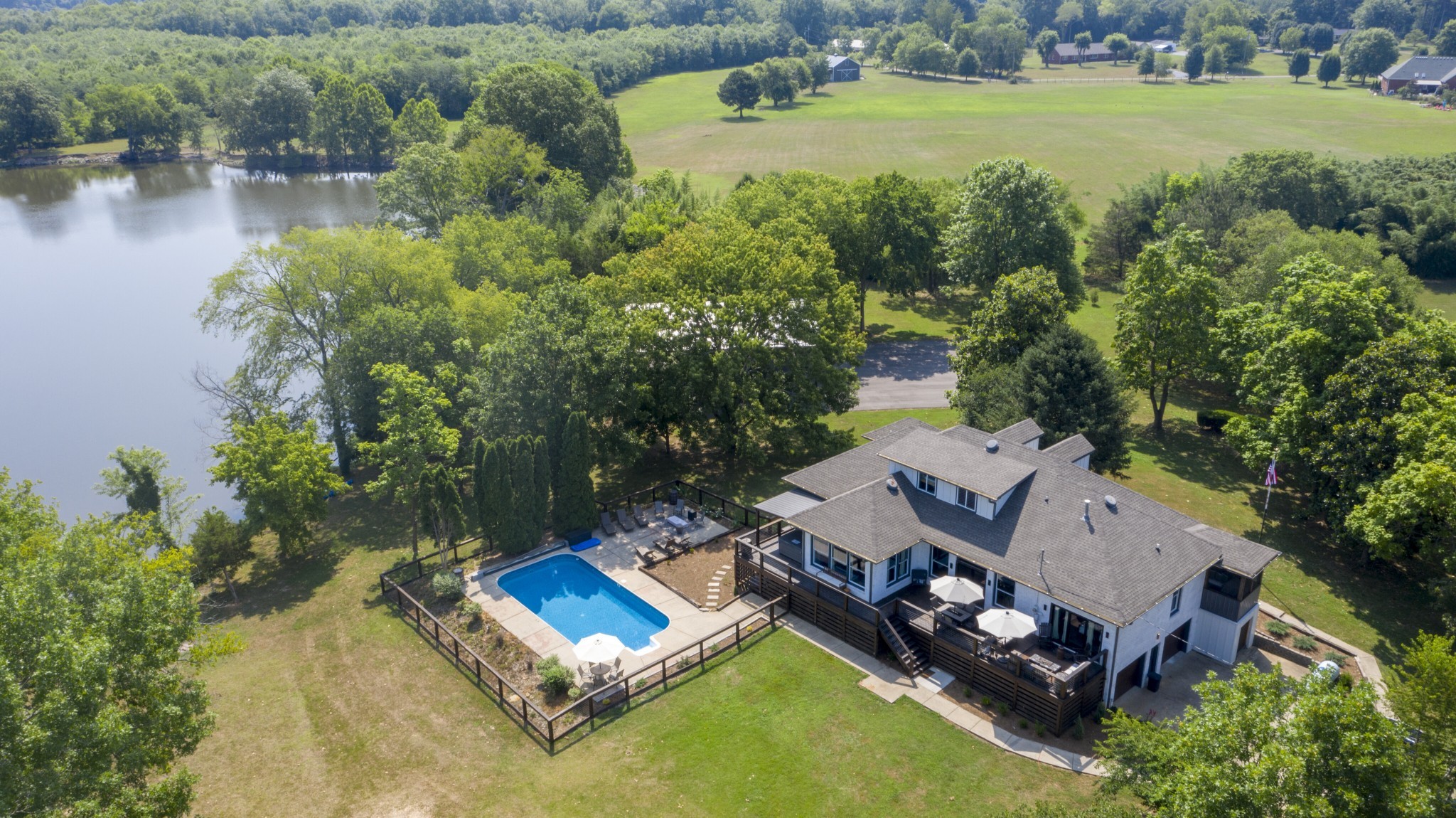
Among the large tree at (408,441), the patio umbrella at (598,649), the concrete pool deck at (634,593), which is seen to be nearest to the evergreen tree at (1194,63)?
the concrete pool deck at (634,593)

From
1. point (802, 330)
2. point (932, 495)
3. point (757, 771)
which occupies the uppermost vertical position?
point (802, 330)

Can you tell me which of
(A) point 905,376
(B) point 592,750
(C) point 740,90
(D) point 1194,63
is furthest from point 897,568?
(D) point 1194,63

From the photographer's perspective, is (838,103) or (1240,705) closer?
(1240,705)

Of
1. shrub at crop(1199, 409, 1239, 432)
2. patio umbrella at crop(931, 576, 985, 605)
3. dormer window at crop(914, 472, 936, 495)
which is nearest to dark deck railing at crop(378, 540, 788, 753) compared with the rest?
patio umbrella at crop(931, 576, 985, 605)

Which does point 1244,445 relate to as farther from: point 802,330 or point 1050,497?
point 802,330

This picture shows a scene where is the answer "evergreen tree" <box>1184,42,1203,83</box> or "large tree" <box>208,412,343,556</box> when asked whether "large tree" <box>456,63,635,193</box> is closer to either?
"large tree" <box>208,412,343,556</box>

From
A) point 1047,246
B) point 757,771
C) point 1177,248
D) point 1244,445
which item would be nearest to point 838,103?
point 1047,246
